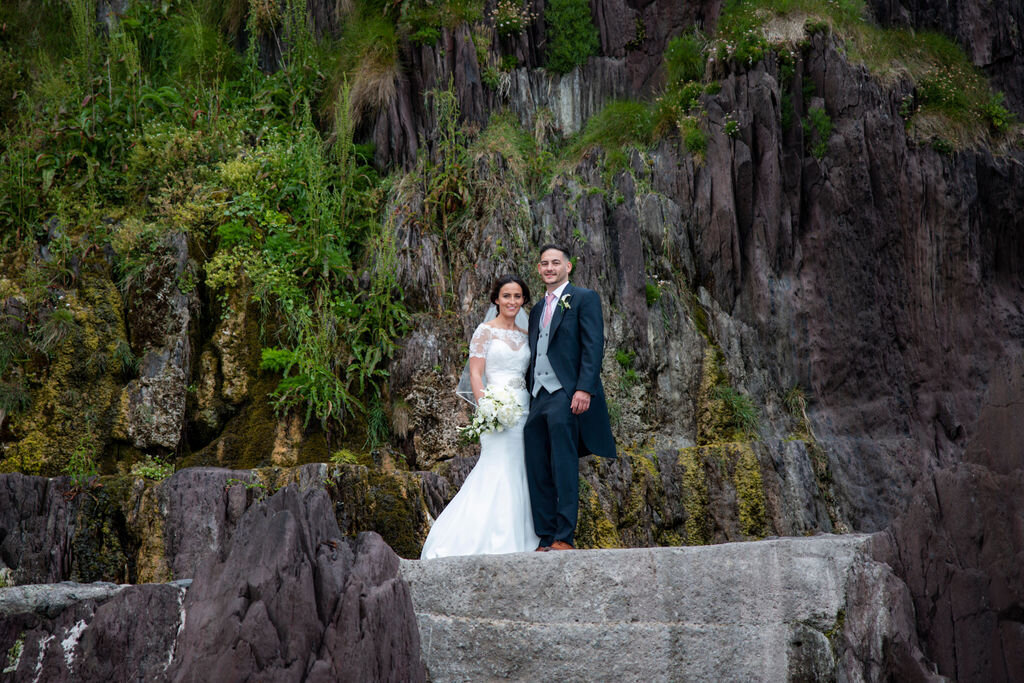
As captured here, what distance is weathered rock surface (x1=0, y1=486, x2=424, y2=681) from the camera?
3.43 metres

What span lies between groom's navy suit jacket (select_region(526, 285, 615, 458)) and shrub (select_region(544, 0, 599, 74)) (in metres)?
7.40

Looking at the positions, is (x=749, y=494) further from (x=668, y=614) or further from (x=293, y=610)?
(x=293, y=610)

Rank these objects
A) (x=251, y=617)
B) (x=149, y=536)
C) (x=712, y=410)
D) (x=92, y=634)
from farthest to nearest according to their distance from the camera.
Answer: (x=712, y=410) < (x=149, y=536) < (x=92, y=634) < (x=251, y=617)

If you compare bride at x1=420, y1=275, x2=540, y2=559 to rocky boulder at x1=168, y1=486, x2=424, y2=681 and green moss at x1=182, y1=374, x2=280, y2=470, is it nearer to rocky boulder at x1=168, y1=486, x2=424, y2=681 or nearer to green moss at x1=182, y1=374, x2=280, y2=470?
rocky boulder at x1=168, y1=486, x2=424, y2=681

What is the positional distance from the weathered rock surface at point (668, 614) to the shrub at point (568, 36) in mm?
9559

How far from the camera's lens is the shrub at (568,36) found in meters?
12.3

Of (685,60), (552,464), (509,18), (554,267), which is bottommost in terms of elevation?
(552,464)

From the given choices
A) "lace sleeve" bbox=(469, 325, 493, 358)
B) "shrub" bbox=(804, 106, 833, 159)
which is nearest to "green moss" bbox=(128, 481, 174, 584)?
"lace sleeve" bbox=(469, 325, 493, 358)

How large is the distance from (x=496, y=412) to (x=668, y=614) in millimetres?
2223

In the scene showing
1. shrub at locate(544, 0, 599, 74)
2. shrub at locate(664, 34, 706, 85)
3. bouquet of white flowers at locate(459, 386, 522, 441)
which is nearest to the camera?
bouquet of white flowers at locate(459, 386, 522, 441)

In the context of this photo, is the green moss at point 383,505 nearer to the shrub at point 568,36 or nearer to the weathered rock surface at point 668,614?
the weathered rock surface at point 668,614

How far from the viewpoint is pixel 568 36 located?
12.4m

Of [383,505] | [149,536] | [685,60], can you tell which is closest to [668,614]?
[383,505]

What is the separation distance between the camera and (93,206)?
34.6 feet
